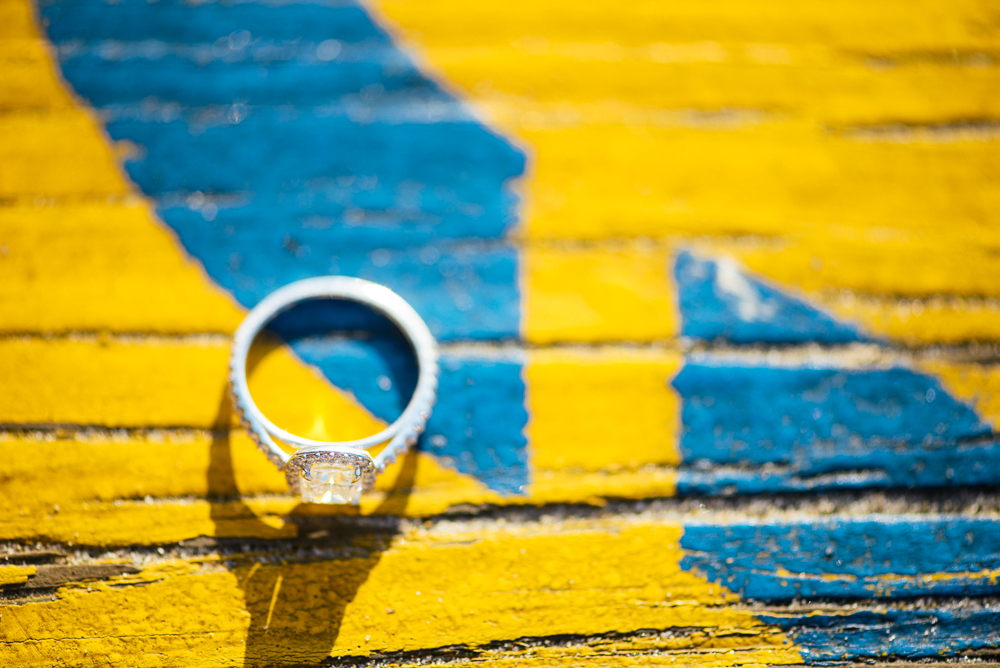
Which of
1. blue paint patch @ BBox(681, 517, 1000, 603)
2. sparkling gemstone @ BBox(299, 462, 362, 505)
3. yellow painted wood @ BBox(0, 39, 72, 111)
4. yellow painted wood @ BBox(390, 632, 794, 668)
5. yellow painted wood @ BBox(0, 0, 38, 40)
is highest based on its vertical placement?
yellow painted wood @ BBox(0, 0, 38, 40)

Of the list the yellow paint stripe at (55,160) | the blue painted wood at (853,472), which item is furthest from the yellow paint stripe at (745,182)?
the yellow paint stripe at (55,160)

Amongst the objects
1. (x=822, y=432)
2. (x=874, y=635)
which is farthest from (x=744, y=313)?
(x=874, y=635)

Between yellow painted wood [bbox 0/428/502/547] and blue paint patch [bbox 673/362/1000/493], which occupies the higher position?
blue paint patch [bbox 673/362/1000/493]

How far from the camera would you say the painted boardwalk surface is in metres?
0.83

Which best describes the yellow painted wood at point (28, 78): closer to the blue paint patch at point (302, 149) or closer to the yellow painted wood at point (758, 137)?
the blue paint patch at point (302, 149)

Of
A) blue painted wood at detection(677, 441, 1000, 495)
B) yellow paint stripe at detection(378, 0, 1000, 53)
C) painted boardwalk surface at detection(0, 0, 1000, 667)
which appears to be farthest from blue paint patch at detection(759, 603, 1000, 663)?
yellow paint stripe at detection(378, 0, 1000, 53)

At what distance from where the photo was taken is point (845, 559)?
85cm

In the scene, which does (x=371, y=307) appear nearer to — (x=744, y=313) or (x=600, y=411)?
(x=600, y=411)

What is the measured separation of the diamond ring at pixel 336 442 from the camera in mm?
698

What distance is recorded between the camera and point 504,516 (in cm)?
85

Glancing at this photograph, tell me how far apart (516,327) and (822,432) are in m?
0.50

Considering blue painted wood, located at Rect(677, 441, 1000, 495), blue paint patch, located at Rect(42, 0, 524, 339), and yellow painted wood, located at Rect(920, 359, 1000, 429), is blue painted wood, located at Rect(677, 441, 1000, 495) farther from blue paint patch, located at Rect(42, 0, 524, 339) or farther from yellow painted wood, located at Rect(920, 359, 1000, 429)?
blue paint patch, located at Rect(42, 0, 524, 339)

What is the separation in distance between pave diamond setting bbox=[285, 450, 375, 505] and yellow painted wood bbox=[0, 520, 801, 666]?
17 cm

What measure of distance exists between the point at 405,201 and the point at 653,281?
0.43 metres
